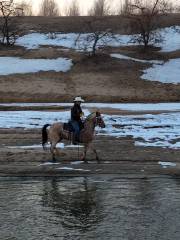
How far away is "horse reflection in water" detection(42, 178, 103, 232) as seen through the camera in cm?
929

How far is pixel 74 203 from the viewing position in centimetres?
1088

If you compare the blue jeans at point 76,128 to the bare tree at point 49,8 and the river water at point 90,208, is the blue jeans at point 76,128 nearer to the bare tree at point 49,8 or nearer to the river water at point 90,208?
the river water at point 90,208

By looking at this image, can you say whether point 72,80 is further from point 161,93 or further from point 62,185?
point 62,185

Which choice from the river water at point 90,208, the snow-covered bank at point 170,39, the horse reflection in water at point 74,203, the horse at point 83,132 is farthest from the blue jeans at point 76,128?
the snow-covered bank at point 170,39

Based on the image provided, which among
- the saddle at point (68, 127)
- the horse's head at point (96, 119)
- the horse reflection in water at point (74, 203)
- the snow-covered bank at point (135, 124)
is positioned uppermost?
the horse's head at point (96, 119)

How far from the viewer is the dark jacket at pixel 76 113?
17188 mm

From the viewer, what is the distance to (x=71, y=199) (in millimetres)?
A: 11289

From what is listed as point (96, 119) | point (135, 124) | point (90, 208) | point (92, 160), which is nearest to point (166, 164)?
point (92, 160)

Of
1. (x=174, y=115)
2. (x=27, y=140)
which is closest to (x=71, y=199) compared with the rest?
(x=27, y=140)

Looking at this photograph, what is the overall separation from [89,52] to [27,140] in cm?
3229

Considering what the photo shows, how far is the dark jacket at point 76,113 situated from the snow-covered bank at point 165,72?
2851 centimetres

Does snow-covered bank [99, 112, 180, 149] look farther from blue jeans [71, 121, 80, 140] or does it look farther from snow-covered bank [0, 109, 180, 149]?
blue jeans [71, 121, 80, 140]

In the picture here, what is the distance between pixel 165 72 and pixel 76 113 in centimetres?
3124

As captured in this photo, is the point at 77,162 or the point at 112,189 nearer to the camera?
the point at 112,189
